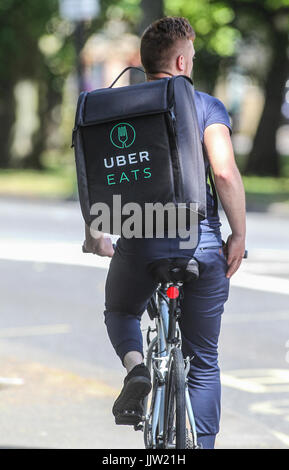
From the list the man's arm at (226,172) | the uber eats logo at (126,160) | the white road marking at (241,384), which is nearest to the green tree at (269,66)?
the white road marking at (241,384)

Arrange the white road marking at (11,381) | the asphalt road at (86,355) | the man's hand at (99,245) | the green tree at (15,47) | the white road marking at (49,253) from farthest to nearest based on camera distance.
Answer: the green tree at (15,47), the white road marking at (49,253), the white road marking at (11,381), the asphalt road at (86,355), the man's hand at (99,245)

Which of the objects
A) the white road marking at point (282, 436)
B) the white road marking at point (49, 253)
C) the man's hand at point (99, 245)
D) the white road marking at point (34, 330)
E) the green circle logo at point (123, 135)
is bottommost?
the white road marking at point (282, 436)

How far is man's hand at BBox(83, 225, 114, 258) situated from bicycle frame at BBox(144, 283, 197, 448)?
0.29m

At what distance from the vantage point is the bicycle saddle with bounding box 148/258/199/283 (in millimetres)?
3703

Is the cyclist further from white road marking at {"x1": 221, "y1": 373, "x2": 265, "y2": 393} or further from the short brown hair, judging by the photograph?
white road marking at {"x1": 221, "y1": 373, "x2": 265, "y2": 393}

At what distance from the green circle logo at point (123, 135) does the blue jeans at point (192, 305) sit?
389mm

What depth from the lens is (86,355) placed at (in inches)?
268

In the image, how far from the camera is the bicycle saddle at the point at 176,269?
370 centimetres

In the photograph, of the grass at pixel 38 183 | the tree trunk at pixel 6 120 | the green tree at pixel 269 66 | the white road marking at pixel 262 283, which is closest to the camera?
the white road marking at pixel 262 283

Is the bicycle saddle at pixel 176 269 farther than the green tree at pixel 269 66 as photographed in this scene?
No

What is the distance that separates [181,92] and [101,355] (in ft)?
11.8

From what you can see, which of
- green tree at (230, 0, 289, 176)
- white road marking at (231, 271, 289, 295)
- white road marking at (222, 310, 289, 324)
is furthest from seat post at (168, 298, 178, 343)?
green tree at (230, 0, 289, 176)

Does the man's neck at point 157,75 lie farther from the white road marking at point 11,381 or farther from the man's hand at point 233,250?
the white road marking at point 11,381

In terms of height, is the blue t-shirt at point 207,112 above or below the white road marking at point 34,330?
above
